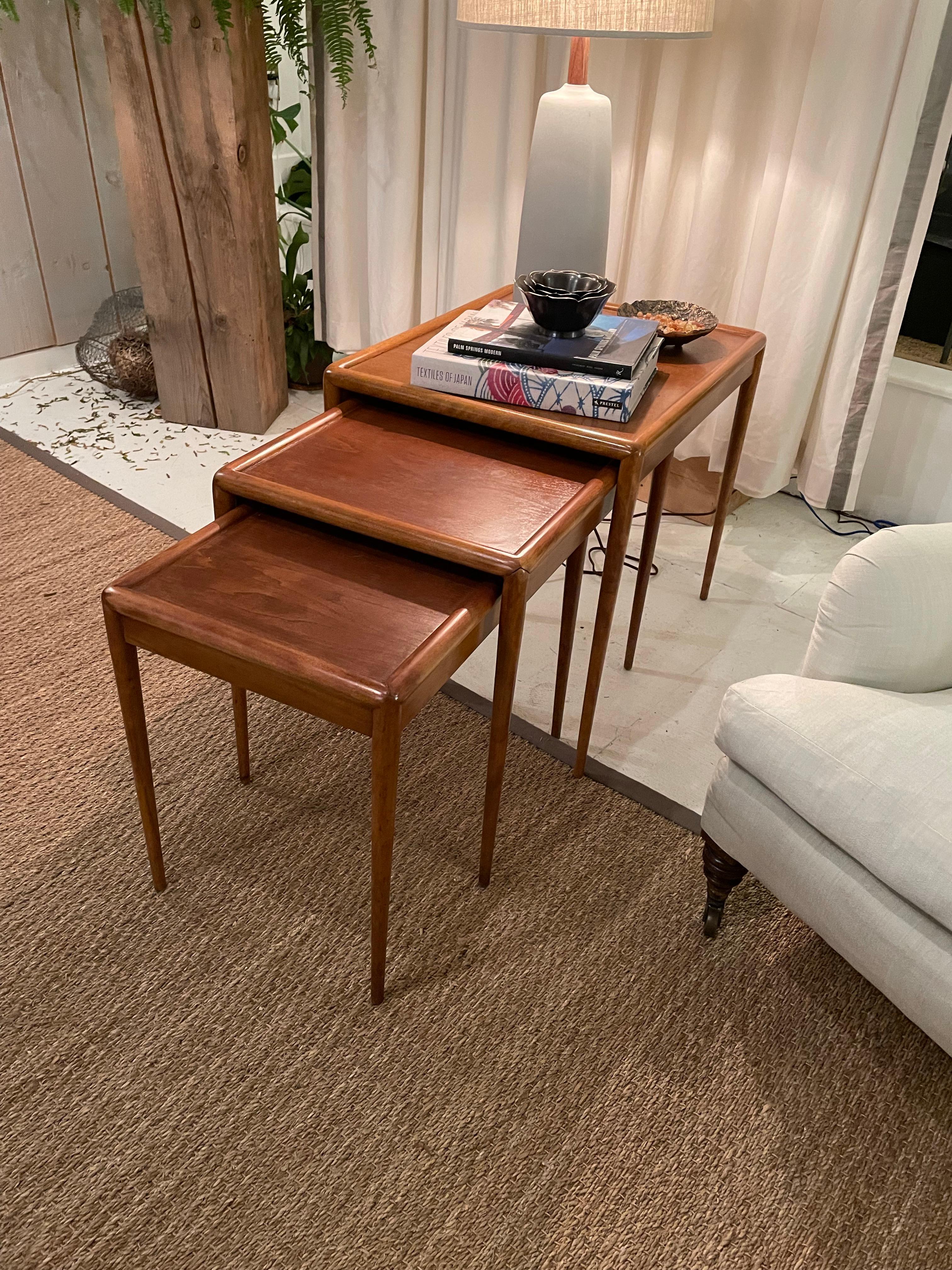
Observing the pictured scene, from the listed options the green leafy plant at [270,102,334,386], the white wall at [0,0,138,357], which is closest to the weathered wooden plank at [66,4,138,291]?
the white wall at [0,0,138,357]

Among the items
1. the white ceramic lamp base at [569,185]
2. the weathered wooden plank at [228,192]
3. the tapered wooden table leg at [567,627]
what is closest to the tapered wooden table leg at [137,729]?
the tapered wooden table leg at [567,627]

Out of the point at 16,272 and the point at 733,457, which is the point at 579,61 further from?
the point at 16,272

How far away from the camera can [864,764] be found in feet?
3.51

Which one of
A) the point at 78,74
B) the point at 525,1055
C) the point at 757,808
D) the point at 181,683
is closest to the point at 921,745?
the point at 757,808

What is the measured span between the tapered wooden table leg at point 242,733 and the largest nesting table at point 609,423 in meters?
0.43

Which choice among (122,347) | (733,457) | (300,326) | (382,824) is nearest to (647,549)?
(733,457)

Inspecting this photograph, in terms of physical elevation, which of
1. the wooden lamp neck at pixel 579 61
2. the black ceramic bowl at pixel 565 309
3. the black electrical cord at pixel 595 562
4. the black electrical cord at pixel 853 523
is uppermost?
the wooden lamp neck at pixel 579 61

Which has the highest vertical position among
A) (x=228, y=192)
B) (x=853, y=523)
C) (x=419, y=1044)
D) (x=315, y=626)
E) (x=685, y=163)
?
(x=685, y=163)

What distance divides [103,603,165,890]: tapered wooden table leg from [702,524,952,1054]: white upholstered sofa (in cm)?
69

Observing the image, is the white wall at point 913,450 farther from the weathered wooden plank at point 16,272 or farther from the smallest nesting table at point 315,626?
the weathered wooden plank at point 16,272

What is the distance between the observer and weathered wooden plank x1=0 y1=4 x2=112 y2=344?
2395 millimetres

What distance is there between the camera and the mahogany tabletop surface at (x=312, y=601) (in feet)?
3.38

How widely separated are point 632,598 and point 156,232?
137 cm

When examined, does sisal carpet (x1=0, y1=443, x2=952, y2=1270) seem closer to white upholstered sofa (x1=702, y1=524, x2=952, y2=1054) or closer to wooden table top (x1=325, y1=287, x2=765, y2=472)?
white upholstered sofa (x1=702, y1=524, x2=952, y2=1054)
